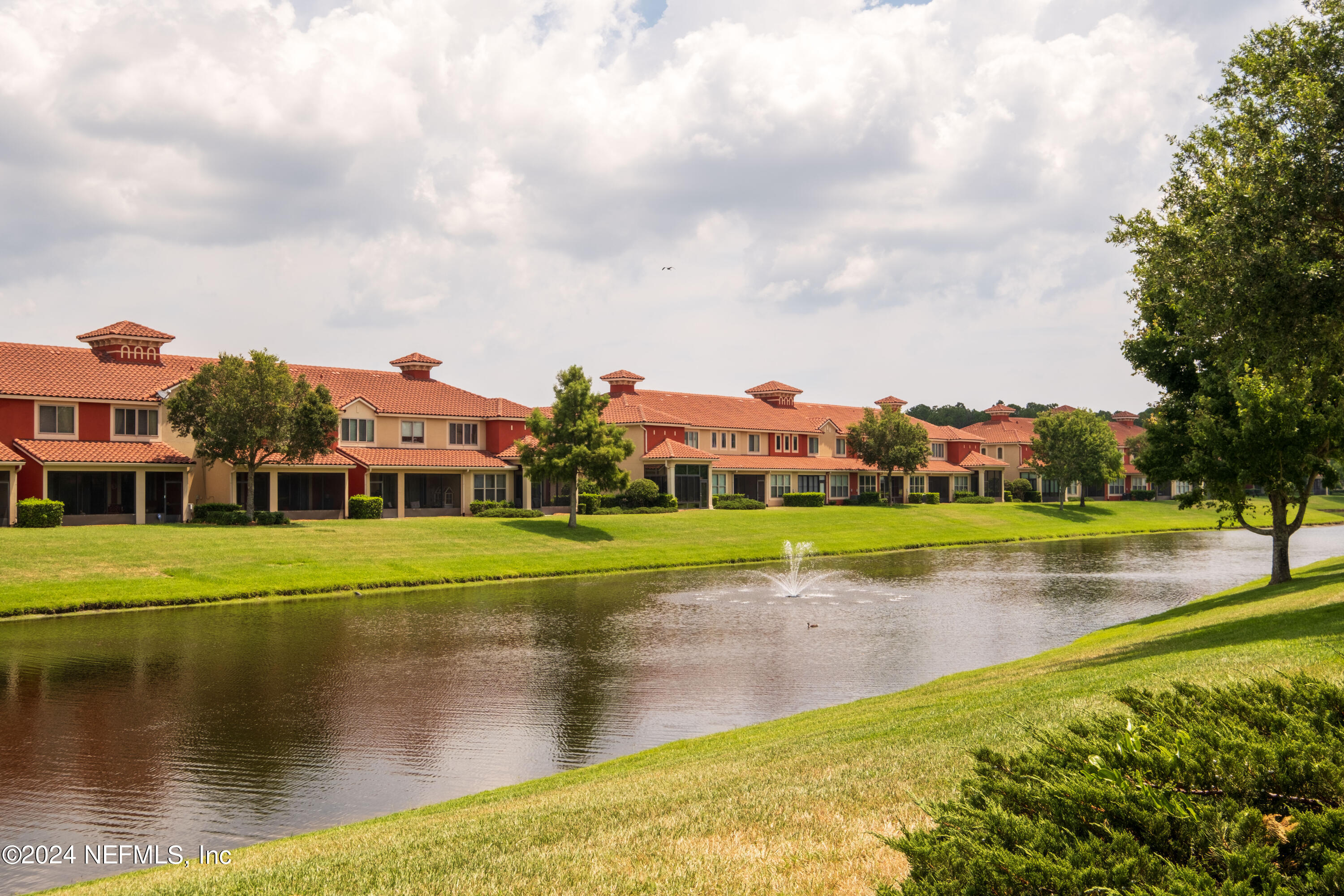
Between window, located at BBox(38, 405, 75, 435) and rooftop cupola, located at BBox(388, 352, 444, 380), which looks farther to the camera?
rooftop cupola, located at BBox(388, 352, 444, 380)

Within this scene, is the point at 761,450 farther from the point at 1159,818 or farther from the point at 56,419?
the point at 1159,818

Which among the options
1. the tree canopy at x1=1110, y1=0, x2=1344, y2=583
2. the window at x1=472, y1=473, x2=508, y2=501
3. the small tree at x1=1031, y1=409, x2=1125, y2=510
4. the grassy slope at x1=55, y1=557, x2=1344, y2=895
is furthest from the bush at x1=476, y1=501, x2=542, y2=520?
the small tree at x1=1031, y1=409, x2=1125, y2=510

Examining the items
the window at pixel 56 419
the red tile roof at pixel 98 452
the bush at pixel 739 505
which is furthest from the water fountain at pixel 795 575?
the window at pixel 56 419

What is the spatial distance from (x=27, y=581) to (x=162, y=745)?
20.5m

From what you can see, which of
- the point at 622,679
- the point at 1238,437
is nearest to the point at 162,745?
the point at 622,679

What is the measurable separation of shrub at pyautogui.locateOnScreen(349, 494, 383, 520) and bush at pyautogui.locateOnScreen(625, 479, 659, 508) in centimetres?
1604

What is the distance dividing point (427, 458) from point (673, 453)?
1725 centimetres

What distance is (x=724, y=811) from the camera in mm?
8617

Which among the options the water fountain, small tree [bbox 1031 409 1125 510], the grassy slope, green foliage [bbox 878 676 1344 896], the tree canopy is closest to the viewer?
green foliage [bbox 878 676 1344 896]

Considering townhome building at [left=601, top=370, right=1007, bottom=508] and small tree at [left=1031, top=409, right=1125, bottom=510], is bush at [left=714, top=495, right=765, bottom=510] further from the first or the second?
small tree at [left=1031, top=409, right=1125, bottom=510]

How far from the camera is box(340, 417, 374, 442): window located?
57719mm

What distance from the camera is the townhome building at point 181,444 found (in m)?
46.6

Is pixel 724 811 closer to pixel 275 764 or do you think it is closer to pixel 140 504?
pixel 275 764

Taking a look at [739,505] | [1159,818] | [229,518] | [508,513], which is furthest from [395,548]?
[1159,818]
